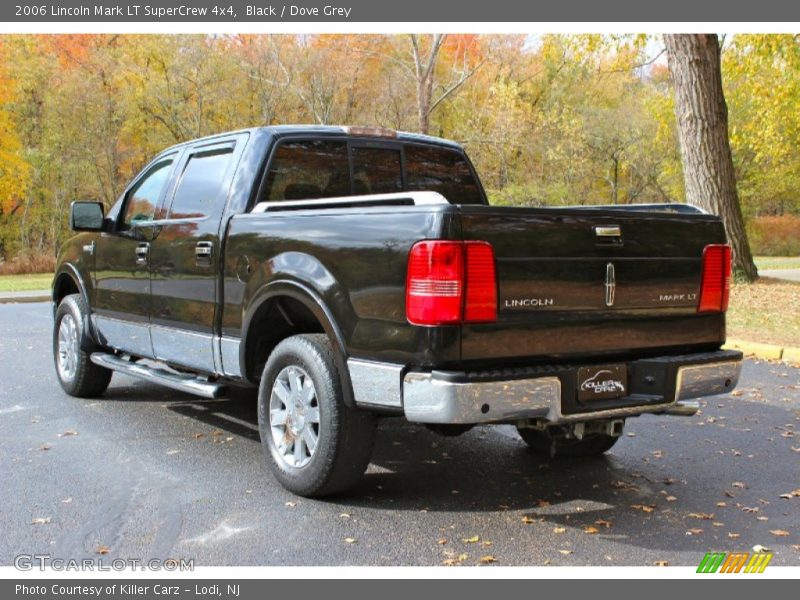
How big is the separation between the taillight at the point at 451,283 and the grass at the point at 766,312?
7.37 meters

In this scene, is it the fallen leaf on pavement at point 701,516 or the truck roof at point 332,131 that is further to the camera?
the truck roof at point 332,131

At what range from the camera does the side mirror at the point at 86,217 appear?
6.68 m

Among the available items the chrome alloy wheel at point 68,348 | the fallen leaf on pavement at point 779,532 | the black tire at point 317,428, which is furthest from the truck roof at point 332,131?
the fallen leaf on pavement at point 779,532

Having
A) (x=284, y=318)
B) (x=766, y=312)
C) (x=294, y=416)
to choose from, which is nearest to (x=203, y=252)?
(x=284, y=318)

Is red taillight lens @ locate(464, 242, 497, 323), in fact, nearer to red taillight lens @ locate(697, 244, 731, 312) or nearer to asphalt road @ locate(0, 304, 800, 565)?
asphalt road @ locate(0, 304, 800, 565)

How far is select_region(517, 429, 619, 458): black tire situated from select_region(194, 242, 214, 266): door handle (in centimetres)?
231

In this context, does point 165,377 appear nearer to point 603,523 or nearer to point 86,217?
point 86,217

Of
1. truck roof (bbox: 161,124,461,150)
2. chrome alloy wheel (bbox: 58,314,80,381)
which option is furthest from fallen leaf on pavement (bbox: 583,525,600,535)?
chrome alloy wheel (bbox: 58,314,80,381)

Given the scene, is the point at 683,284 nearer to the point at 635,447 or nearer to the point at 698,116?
the point at 635,447

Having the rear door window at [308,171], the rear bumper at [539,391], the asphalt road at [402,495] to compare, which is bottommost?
the asphalt road at [402,495]

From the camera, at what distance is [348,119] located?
1339 inches

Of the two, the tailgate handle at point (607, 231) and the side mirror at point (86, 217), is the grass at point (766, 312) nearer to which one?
the tailgate handle at point (607, 231)

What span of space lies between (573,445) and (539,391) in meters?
1.68

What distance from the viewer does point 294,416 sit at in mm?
4715
